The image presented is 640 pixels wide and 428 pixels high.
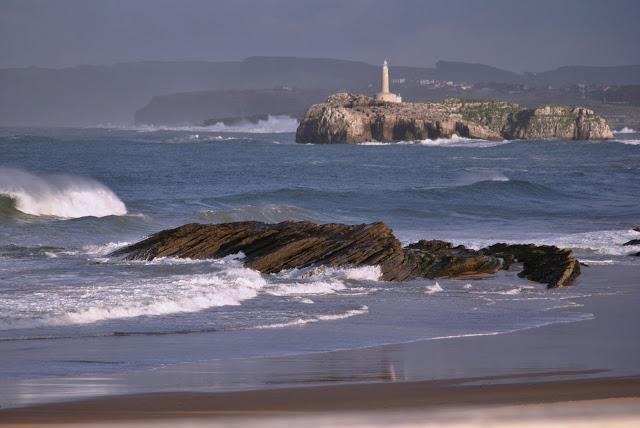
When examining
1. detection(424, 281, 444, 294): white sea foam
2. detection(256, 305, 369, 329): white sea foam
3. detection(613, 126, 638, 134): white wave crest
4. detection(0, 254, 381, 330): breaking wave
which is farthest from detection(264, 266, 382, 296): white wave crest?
detection(613, 126, 638, 134): white wave crest

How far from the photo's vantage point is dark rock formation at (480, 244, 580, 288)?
17531 millimetres

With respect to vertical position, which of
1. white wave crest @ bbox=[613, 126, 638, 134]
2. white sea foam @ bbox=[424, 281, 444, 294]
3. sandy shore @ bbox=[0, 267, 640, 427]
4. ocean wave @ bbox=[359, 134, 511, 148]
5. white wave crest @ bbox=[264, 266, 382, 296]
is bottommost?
white wave crest @ bbox=[613, 126, 638, 134]

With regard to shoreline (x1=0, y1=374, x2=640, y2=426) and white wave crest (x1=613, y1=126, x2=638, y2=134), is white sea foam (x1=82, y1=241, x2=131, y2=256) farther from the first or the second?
white wave crest (x1=613, y1=126, x2=638, y2=134)

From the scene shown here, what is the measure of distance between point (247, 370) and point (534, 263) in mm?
10080

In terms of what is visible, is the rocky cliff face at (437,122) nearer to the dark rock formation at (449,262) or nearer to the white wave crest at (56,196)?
the white wave crest at (56,196)

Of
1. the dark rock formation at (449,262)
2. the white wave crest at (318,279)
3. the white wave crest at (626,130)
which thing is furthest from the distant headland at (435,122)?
the white wave crest at (318,279)

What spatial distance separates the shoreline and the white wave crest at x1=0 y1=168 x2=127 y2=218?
73.9 feet

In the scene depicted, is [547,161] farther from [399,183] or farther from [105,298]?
[105,298]

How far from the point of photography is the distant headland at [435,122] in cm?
11050

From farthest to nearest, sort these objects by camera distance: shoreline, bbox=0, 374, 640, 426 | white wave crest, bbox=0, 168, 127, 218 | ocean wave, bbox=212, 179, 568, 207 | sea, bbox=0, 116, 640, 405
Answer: ocean wave, bbox=212, 179, 568, 207, white wave crest, bbox=0, 168, 127, 218, sea, bbox=0, 116, 640, 405, shoreline, bbox=0, 374, 640, 426

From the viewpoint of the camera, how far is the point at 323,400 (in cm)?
794

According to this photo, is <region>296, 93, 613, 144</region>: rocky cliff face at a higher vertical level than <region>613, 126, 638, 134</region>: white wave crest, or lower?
higher

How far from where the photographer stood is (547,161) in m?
70.3

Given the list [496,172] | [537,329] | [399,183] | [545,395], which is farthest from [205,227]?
[496,172]
